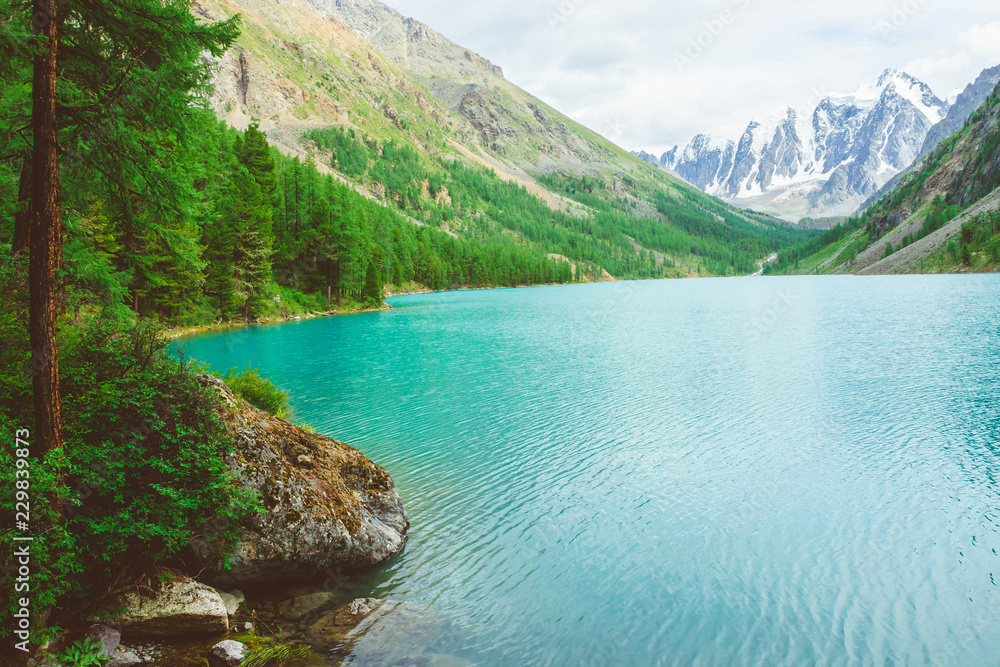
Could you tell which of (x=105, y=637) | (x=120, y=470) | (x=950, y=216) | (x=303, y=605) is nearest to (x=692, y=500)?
(x=303, y=605)

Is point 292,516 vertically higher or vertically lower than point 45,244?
lower

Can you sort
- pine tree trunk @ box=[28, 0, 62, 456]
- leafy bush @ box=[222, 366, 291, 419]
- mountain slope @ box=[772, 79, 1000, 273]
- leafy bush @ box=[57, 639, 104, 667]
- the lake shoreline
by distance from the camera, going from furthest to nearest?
mountain slope @ box=[772, 79, 1000, 273] < the lake shoreline < leafy bush @ box=[222, 366, 291, 419] < pine tree trunk @ box=[28, 0, 62, 456] < leafy bush @ box=[57, 639, 104, 667]

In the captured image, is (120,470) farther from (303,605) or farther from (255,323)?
(255,323)

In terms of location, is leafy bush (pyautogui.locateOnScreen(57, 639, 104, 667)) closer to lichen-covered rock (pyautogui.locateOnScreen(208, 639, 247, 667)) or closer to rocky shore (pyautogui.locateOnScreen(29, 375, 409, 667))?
rocky shore (pyautogui.locateOnScreen(29, 375, 409, 667))

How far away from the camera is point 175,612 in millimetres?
8117

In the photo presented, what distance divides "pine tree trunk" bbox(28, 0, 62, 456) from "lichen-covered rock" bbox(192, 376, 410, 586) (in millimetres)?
2637

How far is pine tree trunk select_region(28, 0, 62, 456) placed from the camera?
7.39 metres

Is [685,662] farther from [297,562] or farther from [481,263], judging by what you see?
[481,263]

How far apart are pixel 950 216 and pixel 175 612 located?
20301 cm

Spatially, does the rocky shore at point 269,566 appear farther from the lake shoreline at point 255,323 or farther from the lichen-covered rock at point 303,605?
the lake shoreline at point 255,323

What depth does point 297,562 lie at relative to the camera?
33.3 feet

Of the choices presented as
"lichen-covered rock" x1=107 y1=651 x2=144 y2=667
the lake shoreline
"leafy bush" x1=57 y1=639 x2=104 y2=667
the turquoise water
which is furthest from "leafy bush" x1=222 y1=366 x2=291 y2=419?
the lake shoreline

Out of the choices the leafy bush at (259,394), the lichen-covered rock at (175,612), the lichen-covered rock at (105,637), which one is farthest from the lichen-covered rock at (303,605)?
the leafy bush at (259,394)

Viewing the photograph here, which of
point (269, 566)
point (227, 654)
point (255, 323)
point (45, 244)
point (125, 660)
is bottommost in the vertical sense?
point (227, 654)
